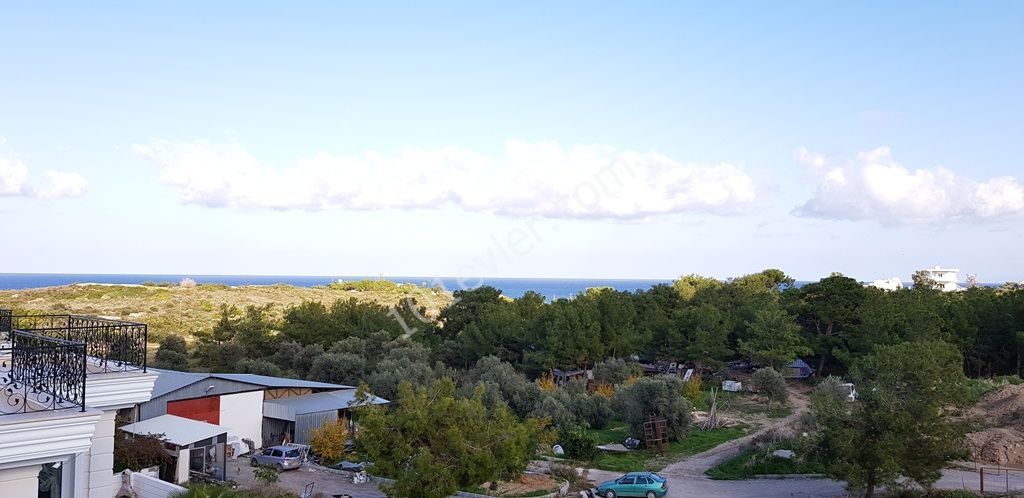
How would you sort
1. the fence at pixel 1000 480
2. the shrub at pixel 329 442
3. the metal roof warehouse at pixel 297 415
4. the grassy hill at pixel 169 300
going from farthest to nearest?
the grassy hill at pixel 169 300 < the metal roof warehouse at pixel 297 415 < the shrub at pixel 329 442 < the fence at pixel 1000 480

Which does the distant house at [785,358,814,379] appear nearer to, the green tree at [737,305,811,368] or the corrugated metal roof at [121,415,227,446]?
the green tree at [737,305,811,368]

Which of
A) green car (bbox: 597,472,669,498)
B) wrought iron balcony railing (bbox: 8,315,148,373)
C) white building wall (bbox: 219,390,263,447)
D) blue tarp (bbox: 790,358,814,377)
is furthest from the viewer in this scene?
blue tarp (bbox: 790,358,814,377)

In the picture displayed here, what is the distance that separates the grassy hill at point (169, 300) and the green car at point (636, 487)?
1515 inches

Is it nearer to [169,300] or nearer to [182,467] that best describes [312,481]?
[182,467]

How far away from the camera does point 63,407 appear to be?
741cm

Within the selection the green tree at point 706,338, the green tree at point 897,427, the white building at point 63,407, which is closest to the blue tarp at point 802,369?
the green tree at point 706,338

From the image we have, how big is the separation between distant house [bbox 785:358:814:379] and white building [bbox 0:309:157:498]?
133ft

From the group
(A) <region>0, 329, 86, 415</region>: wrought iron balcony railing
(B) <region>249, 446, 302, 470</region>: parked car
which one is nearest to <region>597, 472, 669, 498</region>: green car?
(B) <region>249, 446, 302, 470</region>: parked car

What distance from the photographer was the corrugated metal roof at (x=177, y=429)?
835 inches

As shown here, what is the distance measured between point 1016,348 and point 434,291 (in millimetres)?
70997

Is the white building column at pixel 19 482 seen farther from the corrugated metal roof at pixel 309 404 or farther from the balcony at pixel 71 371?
the corrugated metal roof at pixel 309 404

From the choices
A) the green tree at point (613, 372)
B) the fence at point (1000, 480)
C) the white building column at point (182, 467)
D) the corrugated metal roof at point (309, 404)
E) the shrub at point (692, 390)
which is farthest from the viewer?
the green tree at point (613, 372)

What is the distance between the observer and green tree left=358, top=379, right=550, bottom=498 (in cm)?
1700

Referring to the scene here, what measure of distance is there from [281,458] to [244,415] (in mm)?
4285
